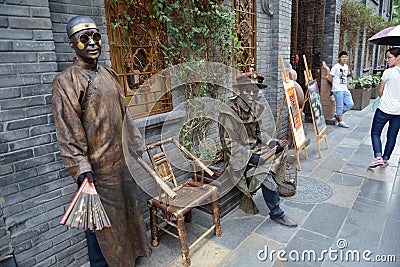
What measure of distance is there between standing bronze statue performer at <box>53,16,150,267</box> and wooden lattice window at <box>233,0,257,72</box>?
258cm

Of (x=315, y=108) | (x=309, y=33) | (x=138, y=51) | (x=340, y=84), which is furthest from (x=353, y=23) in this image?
(x=138, y=51)

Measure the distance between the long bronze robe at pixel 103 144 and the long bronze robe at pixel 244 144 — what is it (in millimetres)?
925

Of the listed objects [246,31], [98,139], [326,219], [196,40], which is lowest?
[326,219]

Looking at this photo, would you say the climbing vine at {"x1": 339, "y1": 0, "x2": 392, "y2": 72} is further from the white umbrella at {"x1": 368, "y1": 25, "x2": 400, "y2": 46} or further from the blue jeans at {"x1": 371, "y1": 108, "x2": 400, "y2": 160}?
the blue jeans at {"x1": 371, "y1": 108, "x2": 400, "y2": 160}

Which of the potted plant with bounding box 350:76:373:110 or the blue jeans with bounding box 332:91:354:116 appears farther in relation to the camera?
the potted plant with bounding box 350:76:373:110

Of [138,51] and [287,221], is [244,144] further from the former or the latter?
[138,51]

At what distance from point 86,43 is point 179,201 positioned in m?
1.49

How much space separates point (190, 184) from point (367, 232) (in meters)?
1.83

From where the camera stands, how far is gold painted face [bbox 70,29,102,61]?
5.49ft

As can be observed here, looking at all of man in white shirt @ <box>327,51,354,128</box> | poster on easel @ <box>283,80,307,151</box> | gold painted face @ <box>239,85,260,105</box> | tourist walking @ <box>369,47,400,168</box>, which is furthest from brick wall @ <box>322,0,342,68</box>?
gold painted face @ <box>239,85,260,105</box>

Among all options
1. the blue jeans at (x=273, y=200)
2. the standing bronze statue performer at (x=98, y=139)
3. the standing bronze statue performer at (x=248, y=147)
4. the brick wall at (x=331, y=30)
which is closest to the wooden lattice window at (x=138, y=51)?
the standing bronze statue performer at (x=98, y=139)

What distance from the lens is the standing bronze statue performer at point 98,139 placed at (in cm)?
169

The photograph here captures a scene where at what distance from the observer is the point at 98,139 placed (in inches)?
73.0

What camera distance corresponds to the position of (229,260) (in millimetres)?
2395
